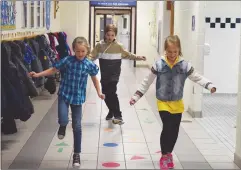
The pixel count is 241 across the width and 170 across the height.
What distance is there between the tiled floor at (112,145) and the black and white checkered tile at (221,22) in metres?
2.43

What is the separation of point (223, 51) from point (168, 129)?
4635 mm

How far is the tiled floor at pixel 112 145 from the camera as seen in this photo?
4129 millimetres

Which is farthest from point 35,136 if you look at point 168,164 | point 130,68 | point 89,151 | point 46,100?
point 130,68

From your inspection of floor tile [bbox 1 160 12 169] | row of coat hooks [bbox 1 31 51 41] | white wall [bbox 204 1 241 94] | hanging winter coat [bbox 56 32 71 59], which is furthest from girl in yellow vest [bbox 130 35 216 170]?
hanging winter coat [bbox 56 32 71 59]

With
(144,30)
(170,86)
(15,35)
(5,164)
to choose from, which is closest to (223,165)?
(170,86)

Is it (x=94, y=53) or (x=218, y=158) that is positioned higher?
(x=94, y=53)

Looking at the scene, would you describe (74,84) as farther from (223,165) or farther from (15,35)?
(15,35)

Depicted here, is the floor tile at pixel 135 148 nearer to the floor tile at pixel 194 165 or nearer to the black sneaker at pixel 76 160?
the floor tile at pixel 194 165

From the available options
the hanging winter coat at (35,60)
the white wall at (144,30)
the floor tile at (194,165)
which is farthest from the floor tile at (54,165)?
the white wall at (144,30)

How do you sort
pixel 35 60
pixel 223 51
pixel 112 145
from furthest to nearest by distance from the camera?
pixel 223 51 → pixel 35 60 → pixel 112 145

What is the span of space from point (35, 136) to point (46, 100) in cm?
261

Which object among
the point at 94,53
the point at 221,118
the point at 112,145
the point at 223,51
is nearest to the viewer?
the point at 112,145

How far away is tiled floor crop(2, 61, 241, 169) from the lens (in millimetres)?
4129

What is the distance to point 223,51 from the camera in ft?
26.9
